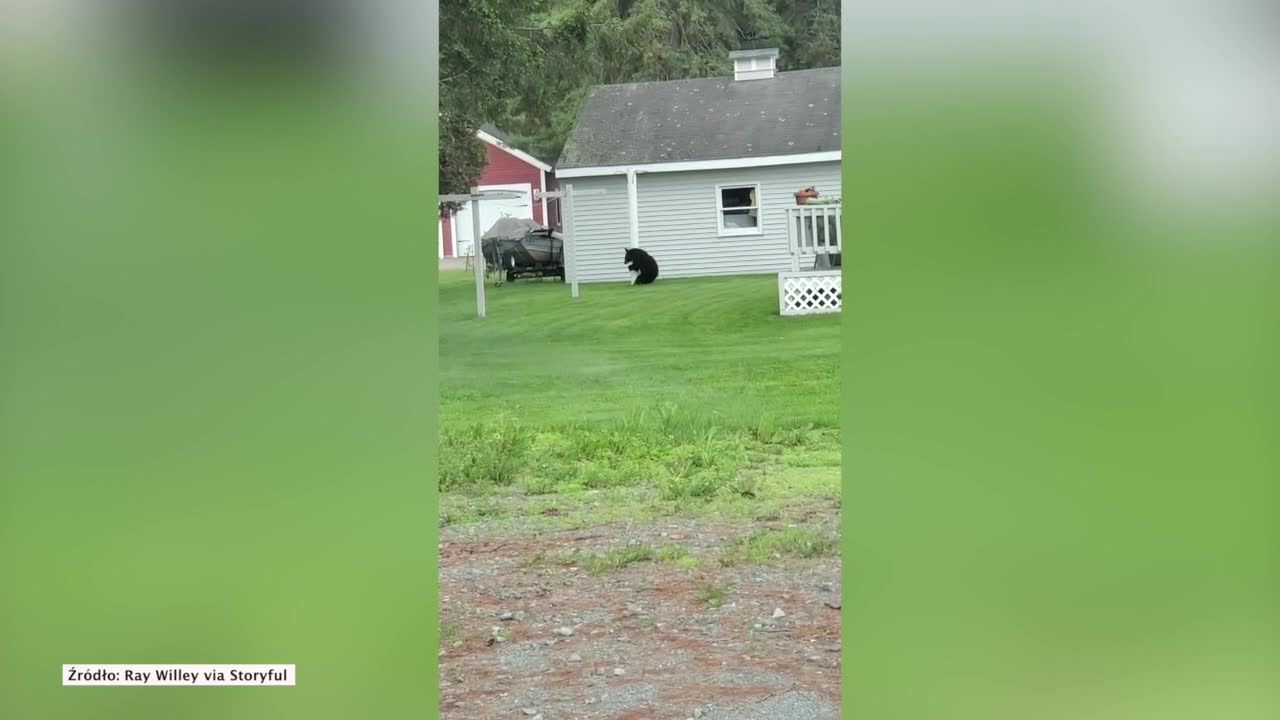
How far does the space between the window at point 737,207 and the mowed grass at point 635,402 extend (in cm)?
60

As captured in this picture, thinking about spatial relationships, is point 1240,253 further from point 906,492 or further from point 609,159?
point 609,159

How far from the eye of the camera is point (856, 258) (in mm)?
2045

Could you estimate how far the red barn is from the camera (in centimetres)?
891

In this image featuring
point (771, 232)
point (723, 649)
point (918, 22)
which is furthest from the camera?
point (771, 232)

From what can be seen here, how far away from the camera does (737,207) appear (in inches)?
375

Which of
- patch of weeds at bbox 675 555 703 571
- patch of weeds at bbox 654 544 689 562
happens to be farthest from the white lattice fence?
patch of weeds at bbox 675 555 703 571

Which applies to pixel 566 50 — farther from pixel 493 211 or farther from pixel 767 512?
pixel 767 512

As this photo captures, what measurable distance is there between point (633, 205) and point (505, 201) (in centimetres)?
104

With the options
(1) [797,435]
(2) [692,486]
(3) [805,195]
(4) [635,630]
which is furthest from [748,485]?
(3) [805,195]

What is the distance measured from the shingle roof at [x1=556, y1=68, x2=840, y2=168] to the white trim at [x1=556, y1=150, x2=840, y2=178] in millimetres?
36

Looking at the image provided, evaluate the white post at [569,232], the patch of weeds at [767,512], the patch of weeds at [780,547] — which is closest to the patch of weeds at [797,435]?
the patch of weeds at [767,512]

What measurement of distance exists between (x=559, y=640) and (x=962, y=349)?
82.0 inches

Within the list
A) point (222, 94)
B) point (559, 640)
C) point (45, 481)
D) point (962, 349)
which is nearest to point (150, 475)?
point (45, 481)

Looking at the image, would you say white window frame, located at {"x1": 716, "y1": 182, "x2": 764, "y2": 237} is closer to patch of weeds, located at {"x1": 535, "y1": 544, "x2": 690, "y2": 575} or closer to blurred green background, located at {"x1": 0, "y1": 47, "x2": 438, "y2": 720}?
patch of weeds, located at {"x1": 535, "y1": 544, "x2": 690, "y2": 575}
